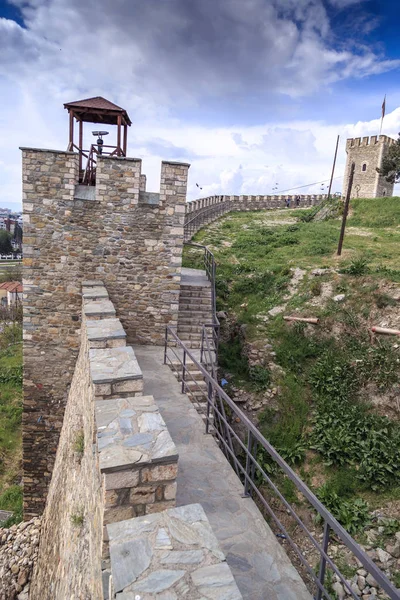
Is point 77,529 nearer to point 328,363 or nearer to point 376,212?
point 328,363

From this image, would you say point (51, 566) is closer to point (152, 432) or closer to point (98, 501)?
point (98, 501)

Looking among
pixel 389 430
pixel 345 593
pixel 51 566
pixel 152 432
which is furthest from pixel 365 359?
pixel 51 566

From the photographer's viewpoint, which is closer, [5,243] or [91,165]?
[91,165]

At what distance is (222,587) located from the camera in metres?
2.21

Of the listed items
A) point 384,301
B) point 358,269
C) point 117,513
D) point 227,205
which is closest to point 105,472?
point 117,513

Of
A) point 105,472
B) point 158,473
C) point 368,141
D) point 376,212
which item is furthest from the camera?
point 368,141

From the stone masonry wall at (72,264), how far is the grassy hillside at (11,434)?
6.90 ft

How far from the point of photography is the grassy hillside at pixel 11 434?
10961 mm

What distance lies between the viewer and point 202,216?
25.5m

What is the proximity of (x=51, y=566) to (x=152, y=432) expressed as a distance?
13.1 ft

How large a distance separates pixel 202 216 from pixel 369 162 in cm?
1858

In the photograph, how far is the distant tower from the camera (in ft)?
108

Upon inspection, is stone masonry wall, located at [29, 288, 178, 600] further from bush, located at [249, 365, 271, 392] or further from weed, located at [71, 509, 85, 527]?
bush, located at [249, 365, 271, 392]

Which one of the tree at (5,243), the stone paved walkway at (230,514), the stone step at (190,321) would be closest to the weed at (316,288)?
the stone step at (190,321)
